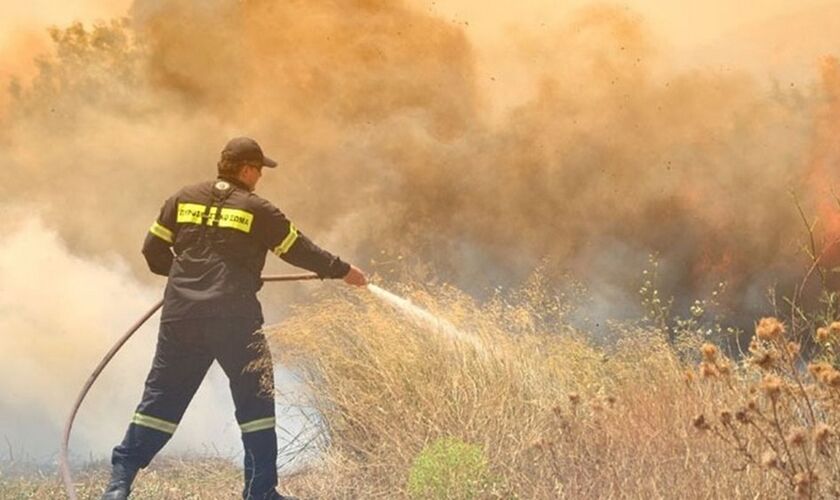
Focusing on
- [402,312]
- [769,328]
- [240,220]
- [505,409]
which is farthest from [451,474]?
[769,328]

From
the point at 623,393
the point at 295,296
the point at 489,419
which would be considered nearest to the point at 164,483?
the point at 489,419

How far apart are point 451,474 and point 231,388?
1293 millimetres

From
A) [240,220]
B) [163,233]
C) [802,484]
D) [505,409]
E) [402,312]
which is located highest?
[163,233]

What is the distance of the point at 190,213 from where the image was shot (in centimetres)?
571

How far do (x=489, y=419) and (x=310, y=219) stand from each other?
609 centimetres

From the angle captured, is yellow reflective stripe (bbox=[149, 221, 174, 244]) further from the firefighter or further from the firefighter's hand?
the firefighter's hand

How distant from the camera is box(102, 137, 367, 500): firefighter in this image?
561 cm

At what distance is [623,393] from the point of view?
6082 mm

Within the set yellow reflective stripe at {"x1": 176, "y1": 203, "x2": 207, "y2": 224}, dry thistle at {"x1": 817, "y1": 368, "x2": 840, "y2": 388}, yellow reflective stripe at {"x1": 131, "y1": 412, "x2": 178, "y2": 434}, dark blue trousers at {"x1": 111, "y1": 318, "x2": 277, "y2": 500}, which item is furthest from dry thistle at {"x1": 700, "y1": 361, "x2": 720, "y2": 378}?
yellow reflective stripe at {"x1": 131, "y1": 412, "x2": 178, "y2": 434}

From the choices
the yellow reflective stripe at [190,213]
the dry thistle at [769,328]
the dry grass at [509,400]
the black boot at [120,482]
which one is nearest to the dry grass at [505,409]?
the dry grass at [509,400]

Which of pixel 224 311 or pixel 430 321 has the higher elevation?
pixel 224 311

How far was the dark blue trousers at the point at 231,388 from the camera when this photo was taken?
18.5 feet

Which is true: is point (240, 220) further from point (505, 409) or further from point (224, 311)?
point (505, 409)

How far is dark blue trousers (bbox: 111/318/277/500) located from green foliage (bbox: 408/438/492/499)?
2.69 ft
